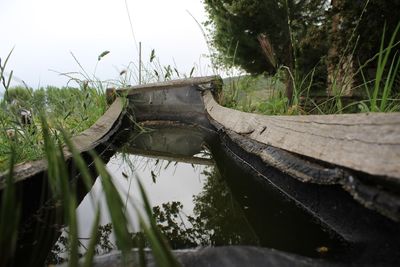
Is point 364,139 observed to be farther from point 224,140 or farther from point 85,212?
point 224,140

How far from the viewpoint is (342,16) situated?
3.78 m

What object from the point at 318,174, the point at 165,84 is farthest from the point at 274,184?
the point at 165,84

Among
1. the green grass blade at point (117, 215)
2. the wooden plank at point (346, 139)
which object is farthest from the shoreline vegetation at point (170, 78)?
the wooden plank at point (346, 139)

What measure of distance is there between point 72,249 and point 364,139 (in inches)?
31.5

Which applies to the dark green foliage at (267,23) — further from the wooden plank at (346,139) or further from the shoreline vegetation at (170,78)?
the wooden plank at (346,139)

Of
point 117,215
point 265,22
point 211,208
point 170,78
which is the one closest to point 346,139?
point 211,208

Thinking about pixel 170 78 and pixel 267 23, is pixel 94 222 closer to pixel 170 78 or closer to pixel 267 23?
pixel 170 78

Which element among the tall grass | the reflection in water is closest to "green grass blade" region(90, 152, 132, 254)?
the tall grass

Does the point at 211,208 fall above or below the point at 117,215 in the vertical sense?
below

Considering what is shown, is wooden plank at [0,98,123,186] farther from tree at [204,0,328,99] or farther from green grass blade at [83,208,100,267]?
tree at [204,0,328,99]

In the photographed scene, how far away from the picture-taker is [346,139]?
1.01 metres

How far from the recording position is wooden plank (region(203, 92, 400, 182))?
0.80 m

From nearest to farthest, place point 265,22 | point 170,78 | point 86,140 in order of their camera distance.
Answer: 1. point 86,140
2. point 170,78
3. point 265,22

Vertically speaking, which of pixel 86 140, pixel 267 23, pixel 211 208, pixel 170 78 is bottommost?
pixel 211 208
